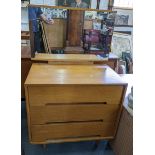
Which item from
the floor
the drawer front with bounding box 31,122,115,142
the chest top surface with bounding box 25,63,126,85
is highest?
the chest top surface with bounding box 25,63,126,85

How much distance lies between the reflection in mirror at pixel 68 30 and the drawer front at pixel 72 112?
1.87 ft

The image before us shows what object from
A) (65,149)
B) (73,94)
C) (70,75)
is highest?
(70,75)

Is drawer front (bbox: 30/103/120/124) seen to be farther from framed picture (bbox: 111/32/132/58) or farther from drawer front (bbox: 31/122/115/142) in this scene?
framed picture (bbox: 111/32/132/58)

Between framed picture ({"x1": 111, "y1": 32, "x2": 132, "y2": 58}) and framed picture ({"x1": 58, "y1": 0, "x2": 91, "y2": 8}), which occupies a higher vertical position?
framed picture ({"x1": 58, "y1": 0, "x2": 91, "y2": 8})

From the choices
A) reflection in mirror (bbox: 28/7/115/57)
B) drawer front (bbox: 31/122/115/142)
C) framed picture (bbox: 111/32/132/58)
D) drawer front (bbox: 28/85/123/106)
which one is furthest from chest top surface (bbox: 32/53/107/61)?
framed picture (bbox: 111/32/132/58)

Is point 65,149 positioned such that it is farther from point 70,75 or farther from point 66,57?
point 66,57

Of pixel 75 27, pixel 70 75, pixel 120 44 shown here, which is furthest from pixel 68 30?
pixel 120 44

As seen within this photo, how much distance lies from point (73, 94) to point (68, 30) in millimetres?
638

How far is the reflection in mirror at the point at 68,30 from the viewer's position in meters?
1.53

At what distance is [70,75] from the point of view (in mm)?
1357

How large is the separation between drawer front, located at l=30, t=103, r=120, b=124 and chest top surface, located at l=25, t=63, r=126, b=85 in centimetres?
18

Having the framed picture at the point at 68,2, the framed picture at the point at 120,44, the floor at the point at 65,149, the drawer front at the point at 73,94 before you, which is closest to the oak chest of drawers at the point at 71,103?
the drawer front at the point at 73,94

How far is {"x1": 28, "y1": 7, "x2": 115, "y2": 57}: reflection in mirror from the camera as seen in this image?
153cm
